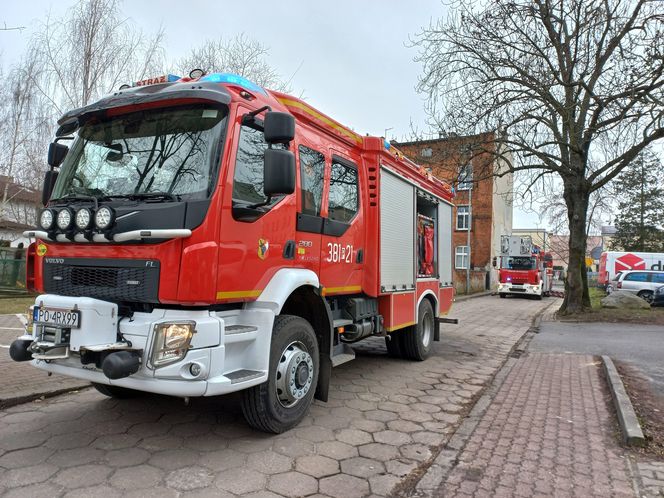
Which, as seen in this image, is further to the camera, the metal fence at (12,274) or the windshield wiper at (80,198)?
the metal fence at (12,274)

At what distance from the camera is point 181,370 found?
10.4ft

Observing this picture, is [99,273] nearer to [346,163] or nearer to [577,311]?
[346,163]

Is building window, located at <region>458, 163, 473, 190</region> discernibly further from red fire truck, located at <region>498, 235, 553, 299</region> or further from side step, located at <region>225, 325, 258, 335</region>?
red fire truck, located at <region>498, 235, 553, 299</region>

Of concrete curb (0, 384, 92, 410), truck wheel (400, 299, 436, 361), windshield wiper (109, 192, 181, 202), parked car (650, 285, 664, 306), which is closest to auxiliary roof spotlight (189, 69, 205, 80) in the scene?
windshield wiper (109, 192, 181, 202)

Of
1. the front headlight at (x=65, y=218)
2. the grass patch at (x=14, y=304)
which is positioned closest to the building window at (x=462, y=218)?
the grass patch at (x=14, y=304)

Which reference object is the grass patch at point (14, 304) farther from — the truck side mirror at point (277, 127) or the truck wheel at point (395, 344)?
the truck side mirror at point (277, 127)

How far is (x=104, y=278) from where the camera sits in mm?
3492

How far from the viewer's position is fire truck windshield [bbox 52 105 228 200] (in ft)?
11.4

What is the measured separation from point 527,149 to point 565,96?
6.26ft

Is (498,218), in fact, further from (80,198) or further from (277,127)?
(80,198)

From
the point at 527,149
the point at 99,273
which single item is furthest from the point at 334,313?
the point at 527,149

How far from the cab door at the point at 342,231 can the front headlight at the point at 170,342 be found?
1.78 metres

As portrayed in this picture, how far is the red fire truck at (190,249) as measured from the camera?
10.6ft

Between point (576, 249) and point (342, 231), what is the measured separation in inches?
552
